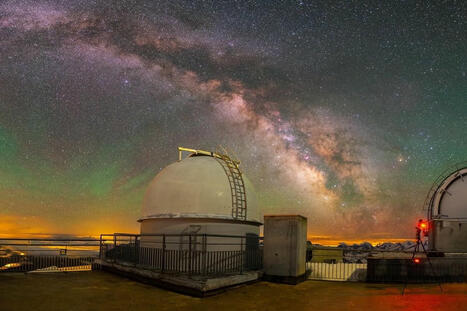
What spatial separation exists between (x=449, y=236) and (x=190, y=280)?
67.8 feet

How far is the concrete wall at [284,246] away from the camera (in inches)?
619

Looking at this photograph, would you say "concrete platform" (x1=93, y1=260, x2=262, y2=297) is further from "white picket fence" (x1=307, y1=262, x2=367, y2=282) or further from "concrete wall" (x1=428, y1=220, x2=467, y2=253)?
"concrete wall" (x1=428, y1=220, x2=467, y2=253)

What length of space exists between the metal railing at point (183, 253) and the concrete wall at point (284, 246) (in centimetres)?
103

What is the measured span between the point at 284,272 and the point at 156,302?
20.4 feet

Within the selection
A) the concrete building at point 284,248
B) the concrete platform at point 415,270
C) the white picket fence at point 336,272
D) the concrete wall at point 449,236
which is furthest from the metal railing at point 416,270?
the concrete wall at point 449,236

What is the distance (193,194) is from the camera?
18.8 metres

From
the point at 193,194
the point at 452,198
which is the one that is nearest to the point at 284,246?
the point at 193,194

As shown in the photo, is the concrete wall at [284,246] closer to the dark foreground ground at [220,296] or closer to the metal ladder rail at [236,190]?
the dark foreground ground at [220,296]

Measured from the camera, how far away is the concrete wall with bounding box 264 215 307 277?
15734mm

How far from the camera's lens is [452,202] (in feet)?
89.0

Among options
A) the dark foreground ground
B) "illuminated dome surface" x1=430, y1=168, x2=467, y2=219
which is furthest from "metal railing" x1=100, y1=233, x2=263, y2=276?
"illuminated dome surface" x1=430, y1=168, x2=467, y2=219

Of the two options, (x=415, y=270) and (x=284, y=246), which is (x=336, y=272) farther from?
(x=284, y=246)

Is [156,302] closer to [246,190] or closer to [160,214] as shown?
[160,214]

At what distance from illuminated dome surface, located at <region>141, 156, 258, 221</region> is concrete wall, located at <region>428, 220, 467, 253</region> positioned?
46.4 feet
